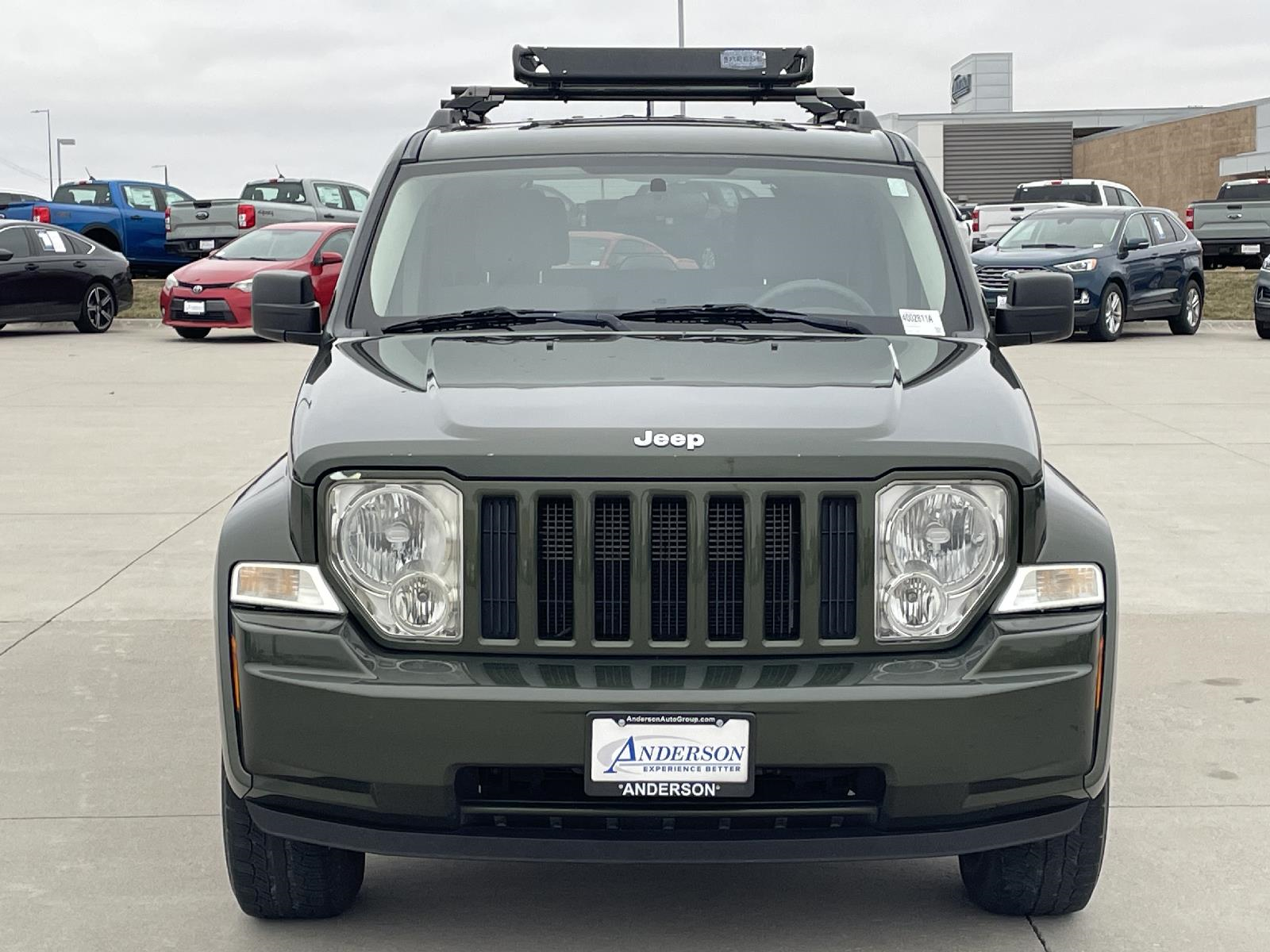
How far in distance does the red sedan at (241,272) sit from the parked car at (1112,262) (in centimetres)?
821

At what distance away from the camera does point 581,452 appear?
3.62m

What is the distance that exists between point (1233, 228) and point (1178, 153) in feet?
82.2

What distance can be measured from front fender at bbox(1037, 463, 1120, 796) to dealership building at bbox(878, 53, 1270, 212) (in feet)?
181

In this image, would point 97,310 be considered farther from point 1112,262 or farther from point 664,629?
point 664,629

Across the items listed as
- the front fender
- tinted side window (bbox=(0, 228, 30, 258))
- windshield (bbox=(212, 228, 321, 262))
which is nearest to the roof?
the front fender

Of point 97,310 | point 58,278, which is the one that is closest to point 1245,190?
point 97,310

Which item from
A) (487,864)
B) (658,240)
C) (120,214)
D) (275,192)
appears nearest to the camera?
(487,864)

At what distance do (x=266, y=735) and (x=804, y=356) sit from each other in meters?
1.52

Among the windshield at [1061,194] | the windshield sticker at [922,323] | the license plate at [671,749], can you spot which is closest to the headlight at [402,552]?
the license plate at [671,749]

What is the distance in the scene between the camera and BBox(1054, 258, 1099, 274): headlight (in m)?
22.6

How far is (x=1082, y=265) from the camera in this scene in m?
22.6

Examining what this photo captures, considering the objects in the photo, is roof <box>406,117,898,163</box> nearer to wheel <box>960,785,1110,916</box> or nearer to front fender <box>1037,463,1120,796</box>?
front fender <box>1037,463,1120,796</box>

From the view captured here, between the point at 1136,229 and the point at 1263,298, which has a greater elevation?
the point at 1136,229

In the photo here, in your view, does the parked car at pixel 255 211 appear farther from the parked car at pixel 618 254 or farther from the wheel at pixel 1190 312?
the parked car at pixel 618 254
